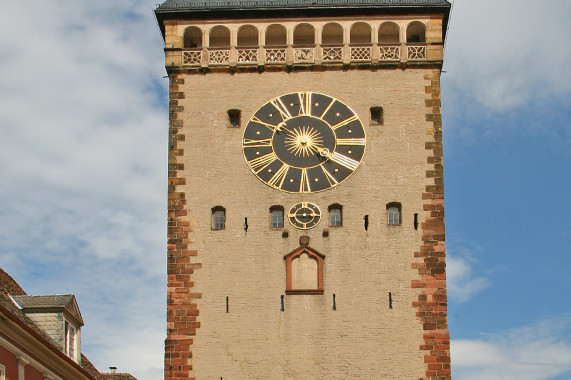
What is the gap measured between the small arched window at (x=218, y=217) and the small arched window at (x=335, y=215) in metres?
2.23

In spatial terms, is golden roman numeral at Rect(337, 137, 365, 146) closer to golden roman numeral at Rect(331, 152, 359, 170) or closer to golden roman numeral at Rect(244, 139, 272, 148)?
golden roman numeral at Rect(331, 152, 359, 170)

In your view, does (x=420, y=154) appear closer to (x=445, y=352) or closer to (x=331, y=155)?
(x=331, y=155)

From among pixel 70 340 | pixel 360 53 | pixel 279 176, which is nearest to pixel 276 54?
pixel 360 53

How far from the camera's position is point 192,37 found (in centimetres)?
2794

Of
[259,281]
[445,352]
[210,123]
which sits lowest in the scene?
[445,352]

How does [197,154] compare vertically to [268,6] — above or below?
below

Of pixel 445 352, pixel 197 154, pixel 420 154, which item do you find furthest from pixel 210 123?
pixel 445 352

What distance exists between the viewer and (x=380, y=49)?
27.2m

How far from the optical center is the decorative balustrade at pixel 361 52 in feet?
89.1

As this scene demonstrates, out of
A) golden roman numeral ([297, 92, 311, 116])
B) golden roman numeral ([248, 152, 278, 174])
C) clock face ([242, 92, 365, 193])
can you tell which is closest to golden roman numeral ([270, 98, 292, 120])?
clock face ([242, 92, 365, 193])

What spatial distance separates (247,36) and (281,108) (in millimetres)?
2199

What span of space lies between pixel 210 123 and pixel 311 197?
287cm

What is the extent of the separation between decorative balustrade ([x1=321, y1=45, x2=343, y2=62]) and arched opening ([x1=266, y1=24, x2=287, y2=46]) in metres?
0.93

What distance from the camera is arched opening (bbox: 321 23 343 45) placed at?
27.5 meters
